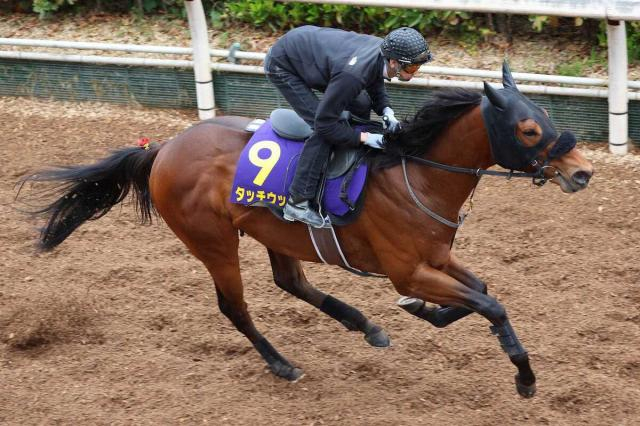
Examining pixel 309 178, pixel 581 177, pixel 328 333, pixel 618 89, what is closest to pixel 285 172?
pixel 309 178

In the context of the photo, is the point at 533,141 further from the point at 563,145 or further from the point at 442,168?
the point at 442,168

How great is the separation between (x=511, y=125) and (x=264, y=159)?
1.44m

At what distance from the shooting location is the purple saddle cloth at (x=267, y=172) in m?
5.43

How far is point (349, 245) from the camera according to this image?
5473 millimetres

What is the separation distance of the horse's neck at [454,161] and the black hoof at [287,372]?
142 cm

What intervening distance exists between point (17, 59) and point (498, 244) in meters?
5.26

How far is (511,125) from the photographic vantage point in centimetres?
480

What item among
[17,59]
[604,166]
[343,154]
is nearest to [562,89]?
[604,166]

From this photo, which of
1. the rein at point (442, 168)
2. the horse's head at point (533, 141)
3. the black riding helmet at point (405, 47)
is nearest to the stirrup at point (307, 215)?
the rein at point (442, 168)

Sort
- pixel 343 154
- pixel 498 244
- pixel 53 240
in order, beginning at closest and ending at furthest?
pixel 343 154, pixel 53 240, pixel 498 244

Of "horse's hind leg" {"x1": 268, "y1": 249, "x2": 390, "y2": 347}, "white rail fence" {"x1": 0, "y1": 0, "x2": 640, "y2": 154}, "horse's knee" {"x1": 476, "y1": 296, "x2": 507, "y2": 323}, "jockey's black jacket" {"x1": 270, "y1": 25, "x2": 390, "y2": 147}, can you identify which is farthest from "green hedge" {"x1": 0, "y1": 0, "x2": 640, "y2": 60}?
"horse's knee" {"x1": 476, "y1": 296, "x2": 507, "y2": 323}

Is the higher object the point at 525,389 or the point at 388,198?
the point at 388,198

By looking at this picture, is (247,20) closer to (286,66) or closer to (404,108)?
(404,108)

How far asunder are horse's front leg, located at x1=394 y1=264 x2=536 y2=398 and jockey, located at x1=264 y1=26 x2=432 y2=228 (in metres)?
0.62
